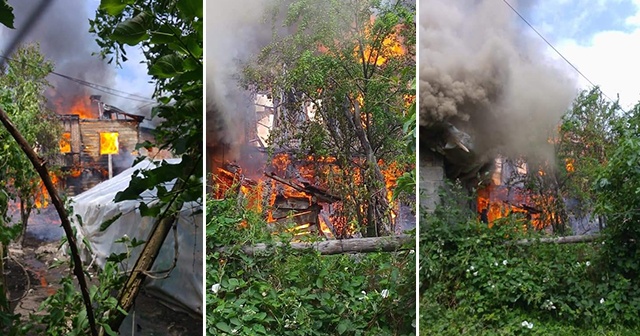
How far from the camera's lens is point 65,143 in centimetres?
205

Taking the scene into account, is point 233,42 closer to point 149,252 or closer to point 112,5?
point 112,5

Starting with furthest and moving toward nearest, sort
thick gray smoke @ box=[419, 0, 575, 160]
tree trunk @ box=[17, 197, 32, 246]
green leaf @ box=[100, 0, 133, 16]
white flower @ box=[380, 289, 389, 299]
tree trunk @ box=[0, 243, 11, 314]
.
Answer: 1. thick gray smoke @ box=[419, 0, 575, 160]
2. white flower @ box=[380, 289, 389, 299]
3. tree trunk @ box=[17, 197, 32, 246]
4. tree trunk @ box=[0, 243, 11, 314]
5. green leaf @ box=[100, 0, 133, 16]

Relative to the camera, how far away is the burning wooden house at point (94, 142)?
80.6 inches

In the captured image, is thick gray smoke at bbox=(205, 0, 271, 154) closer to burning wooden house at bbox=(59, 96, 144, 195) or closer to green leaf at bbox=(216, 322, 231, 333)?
burning wooden house at bbox=(59, 96, 144, 195)

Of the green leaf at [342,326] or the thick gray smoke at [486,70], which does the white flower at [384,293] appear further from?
the thick gray smoke at [486,70]

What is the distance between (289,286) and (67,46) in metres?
1.20

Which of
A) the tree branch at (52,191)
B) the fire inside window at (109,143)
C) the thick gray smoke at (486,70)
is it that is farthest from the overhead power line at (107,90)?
the thick gray smoke at (486,70)

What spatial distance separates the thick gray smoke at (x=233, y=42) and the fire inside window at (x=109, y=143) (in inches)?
14.7

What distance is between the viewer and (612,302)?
229cm

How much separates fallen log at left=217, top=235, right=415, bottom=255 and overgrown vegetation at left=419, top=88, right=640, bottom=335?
0.80ft

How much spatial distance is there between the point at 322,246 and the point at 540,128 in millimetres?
1005

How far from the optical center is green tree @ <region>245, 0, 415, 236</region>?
207cm

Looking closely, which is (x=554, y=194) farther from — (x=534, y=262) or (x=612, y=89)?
(x=612, y=89)

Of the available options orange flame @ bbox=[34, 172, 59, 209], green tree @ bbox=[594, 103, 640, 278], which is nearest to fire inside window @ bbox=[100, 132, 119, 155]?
orange flame @ bbox=[34, 172, 59, 209]
